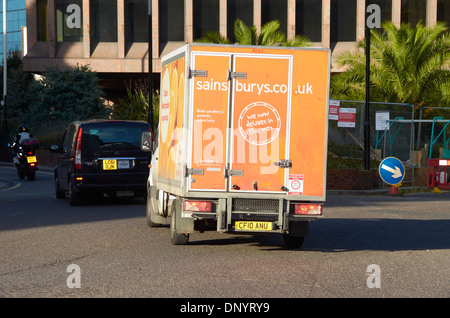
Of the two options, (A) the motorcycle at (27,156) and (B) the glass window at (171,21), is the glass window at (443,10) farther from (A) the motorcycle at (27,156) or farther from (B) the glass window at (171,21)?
(A) the motorcycle at (27,156)

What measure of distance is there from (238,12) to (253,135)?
140ft

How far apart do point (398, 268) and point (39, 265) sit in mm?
4267

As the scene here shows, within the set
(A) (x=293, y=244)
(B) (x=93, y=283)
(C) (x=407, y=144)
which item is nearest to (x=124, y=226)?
(A) (x=293, y=244)

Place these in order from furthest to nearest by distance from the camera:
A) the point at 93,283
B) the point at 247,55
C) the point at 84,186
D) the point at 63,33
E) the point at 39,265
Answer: the point at 63,33, the point at 84,186, the point at 247,55, the point at 39,265, the point at 93,283

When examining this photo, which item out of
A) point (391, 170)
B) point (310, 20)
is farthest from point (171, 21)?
point (391, 170)

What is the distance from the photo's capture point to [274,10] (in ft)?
169

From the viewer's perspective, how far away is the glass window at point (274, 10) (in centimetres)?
5153

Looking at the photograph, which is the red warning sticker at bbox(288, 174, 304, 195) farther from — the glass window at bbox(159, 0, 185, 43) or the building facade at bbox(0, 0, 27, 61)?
the building facade at bbox(0, 0, 27, 61)

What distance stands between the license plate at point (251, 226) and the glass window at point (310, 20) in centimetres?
4273

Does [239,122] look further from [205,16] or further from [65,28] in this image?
[65,28]

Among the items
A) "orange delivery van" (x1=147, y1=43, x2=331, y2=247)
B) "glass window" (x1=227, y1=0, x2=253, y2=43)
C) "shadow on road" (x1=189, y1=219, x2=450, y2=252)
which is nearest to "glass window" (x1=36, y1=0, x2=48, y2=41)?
"glass window" (x1=227, y1=0, x2=253, y2=43)

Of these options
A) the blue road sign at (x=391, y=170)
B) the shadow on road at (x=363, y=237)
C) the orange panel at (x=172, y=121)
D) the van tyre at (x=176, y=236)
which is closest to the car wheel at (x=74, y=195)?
the shadow on road at (x=363, y=237)

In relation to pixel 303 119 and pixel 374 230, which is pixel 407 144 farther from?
pixel 303 119

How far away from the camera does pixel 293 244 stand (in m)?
10.7
